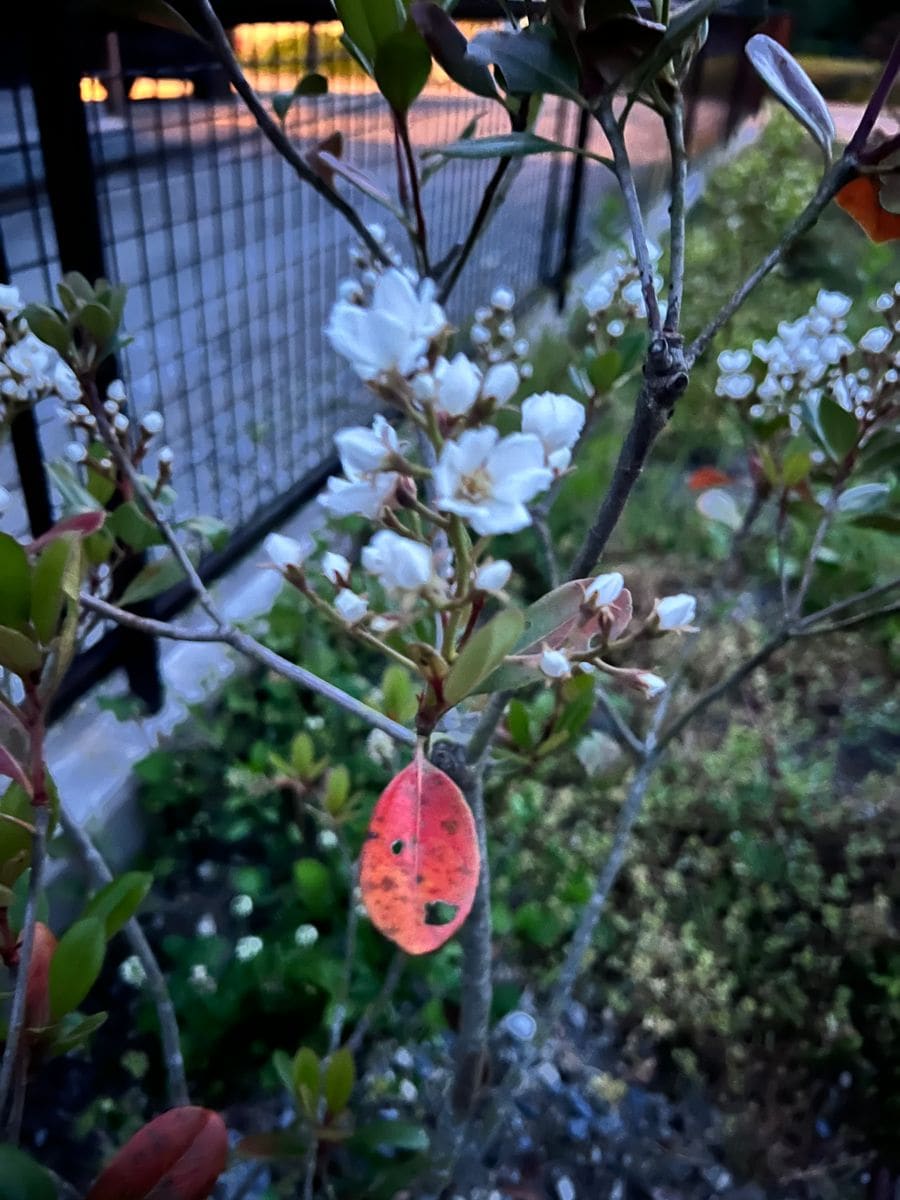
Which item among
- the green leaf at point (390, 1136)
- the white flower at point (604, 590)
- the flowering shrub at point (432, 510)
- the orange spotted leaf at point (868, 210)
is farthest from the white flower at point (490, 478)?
the green leaf at point (390, 1136)

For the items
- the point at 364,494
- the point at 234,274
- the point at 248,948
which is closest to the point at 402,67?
the point at 364,494

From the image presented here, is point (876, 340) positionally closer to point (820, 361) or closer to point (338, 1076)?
point (820, 361)

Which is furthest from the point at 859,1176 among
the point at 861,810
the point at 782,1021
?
the point at 861,810

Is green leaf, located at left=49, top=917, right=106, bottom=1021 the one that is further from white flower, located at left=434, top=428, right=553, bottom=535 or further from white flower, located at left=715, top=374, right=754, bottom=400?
white flower, located at left=715, top=374, right=754, bottom=400

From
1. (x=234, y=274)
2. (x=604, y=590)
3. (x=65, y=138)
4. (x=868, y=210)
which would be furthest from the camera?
(x=234, y=274)

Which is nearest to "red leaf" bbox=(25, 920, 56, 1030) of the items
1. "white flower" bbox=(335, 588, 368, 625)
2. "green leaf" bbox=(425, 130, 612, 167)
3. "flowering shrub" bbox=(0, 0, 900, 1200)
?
"flowering shrub" bbox=(0, 0, 900, 1200)
